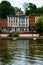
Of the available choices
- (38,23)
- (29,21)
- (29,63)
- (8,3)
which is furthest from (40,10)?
(29,63)

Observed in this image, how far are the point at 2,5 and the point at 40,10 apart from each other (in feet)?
54.7

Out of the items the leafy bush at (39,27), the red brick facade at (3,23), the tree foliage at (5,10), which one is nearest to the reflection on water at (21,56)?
the leafy bush at (39,27)

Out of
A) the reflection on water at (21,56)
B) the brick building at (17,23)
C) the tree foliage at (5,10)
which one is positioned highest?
the reflection on water at (21,56)

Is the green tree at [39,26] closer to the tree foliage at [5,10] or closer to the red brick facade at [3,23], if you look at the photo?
the red brick facade at [3,23]

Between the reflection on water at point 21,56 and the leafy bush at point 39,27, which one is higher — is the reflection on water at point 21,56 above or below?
above

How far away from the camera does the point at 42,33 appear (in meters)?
76.9

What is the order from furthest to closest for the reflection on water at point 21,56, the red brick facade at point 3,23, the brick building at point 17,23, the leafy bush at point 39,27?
the red brick facade at point 3,23
the brick building at point 17,23
the leafy bush at point 39,27
the reflection on water at point 21,56

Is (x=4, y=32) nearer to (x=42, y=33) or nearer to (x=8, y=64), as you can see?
(x=42, y=33)

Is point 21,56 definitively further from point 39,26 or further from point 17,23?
point 17,23

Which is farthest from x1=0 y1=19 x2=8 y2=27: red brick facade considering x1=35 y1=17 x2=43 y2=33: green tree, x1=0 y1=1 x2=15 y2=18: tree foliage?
x1=0 y1=1 x2=15 y2=18: tree foliage

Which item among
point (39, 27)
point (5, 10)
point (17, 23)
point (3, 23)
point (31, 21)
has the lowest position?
point (17, 23)

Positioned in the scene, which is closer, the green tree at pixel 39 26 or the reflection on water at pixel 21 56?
the reflection on water at pixel 21 56

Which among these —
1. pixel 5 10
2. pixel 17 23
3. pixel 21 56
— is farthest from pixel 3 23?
pixel 21 56

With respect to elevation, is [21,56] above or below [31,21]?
above
